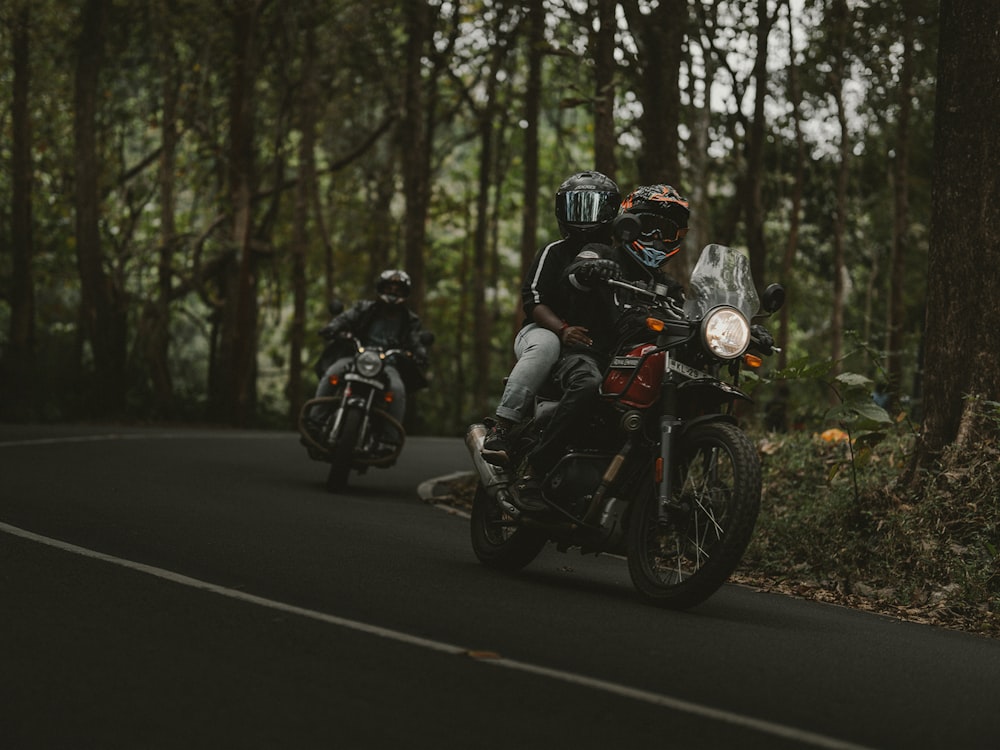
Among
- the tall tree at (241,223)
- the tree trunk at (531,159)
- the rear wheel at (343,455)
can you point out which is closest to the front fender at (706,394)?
the rear wheel at (343,455)

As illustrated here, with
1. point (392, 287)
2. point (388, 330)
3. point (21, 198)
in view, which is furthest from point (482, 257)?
point (392, 287)

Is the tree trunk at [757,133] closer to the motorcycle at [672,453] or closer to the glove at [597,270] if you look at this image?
the motorcycle at [672,453]

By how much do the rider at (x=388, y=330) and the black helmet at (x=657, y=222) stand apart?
7066mm

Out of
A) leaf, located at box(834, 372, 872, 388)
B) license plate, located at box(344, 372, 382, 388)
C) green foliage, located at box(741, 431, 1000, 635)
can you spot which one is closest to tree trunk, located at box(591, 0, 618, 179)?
license plate, located at box(344, 372, 382, 388)

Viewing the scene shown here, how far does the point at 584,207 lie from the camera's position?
8367 mm

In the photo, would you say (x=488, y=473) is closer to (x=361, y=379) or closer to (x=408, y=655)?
(x=408, y=655)

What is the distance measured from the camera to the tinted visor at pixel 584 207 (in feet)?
→ 27.5

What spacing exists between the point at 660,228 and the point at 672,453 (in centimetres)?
153

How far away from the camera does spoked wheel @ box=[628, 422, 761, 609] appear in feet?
22.9

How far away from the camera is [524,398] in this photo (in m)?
8.32

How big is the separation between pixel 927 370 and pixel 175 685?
7.04 meters

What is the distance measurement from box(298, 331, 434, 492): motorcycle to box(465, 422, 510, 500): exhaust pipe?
18.4ft

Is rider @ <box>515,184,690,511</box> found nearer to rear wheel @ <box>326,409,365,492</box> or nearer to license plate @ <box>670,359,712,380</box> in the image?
license plate @ <box>670,359,712,380</box>

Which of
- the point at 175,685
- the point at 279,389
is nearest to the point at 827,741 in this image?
the point at 175,685
